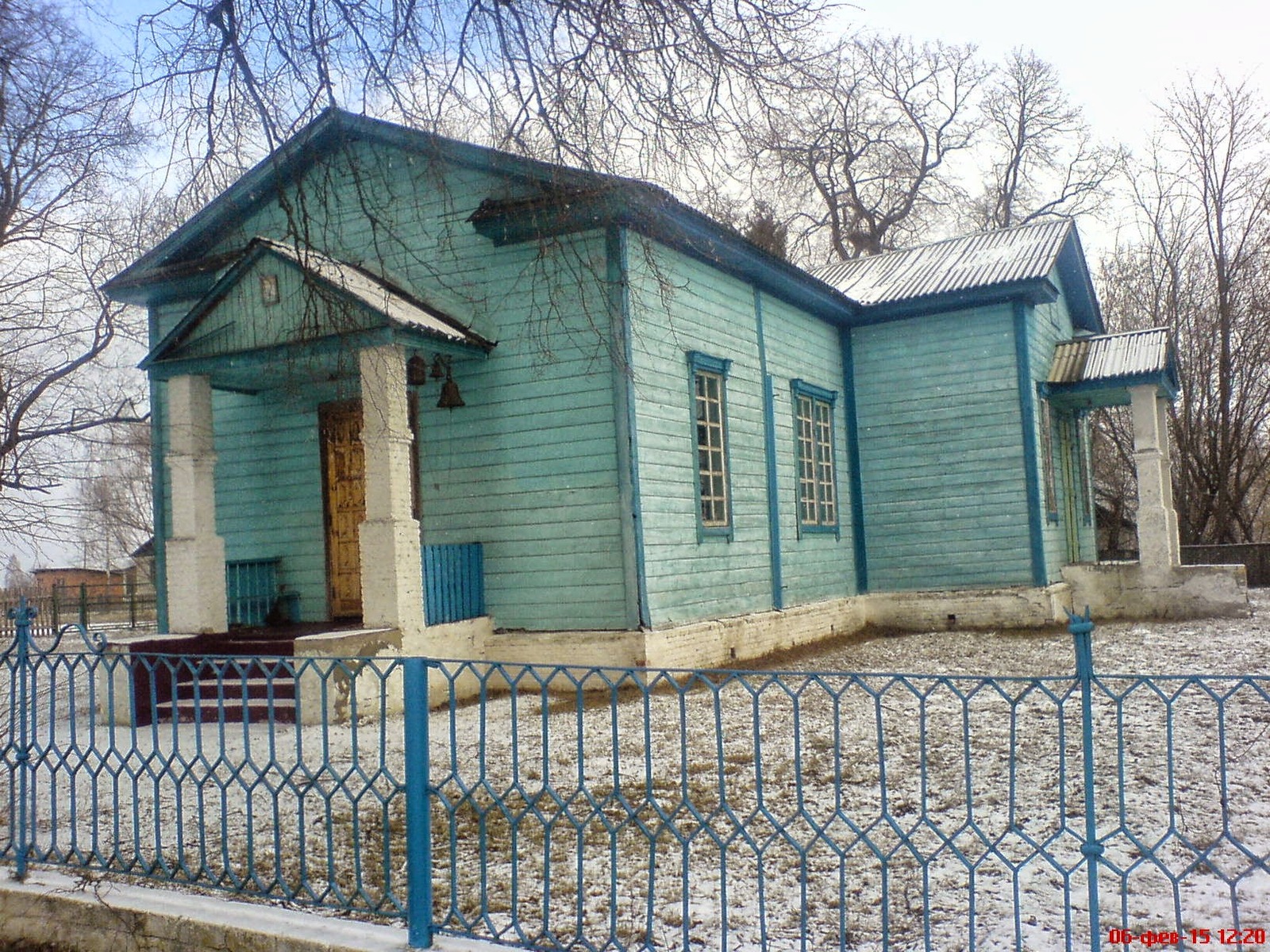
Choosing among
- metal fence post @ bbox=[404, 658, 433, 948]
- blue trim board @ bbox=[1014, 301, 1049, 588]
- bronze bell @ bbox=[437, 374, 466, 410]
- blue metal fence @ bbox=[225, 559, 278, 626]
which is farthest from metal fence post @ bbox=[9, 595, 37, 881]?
blue trim board @ bbox=[1014, 301, 1049, 588]

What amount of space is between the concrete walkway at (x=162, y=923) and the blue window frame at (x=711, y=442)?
729 centimetres

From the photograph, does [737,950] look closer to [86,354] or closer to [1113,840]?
[1113,840]

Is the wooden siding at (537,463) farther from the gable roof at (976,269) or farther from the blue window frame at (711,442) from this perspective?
the gable roof at (976,269)

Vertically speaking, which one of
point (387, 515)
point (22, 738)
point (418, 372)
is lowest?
point (22, 738)

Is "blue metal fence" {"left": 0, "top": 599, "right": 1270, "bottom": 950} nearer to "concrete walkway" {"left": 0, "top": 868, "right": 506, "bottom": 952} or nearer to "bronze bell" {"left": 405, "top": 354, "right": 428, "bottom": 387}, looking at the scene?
"concrete walkway" {"left": 0, "top": 868, "right": 506, "bottom": 952}

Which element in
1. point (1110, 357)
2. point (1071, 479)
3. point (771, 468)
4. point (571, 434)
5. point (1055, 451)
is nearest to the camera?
point (571, 434)

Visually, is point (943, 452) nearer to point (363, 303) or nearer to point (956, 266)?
point (956, 266)

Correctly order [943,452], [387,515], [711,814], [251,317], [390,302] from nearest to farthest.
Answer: [711,814]
[387,515]
[390,302]
[251,317]
[943,452]

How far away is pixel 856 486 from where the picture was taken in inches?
603

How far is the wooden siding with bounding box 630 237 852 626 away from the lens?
10.3 meters

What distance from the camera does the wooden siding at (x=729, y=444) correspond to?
1029 centimetres

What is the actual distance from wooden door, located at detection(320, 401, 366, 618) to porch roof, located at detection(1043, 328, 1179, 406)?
9658mm

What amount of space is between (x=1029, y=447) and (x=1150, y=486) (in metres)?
2.23

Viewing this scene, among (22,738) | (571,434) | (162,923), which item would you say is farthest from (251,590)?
(162,923)
